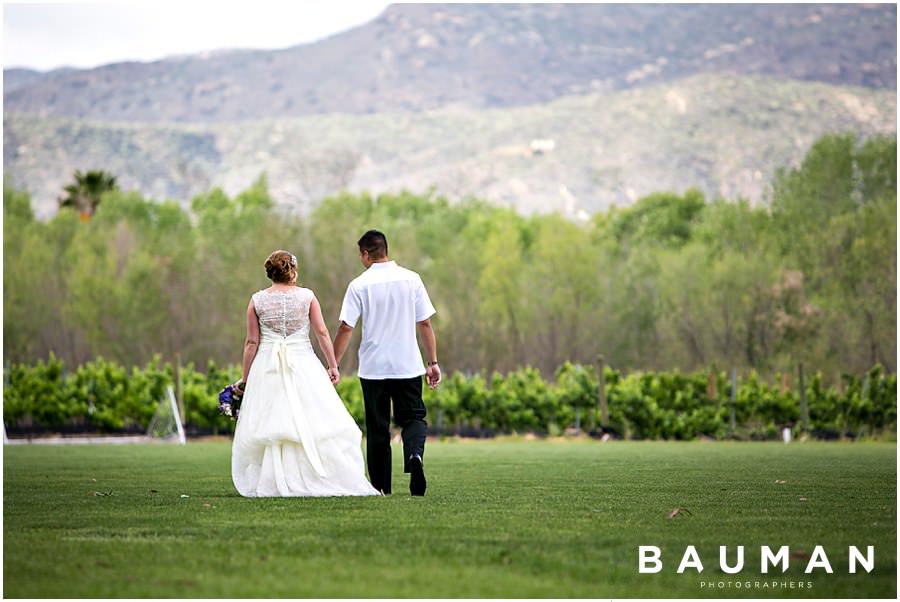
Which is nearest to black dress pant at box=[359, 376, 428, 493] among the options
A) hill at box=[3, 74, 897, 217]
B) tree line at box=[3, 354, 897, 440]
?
tree line at box=[3, 354, 897, 440]

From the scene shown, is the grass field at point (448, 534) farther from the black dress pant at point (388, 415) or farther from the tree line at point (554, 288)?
the tree line at point (554, 288)

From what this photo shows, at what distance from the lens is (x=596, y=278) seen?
58.9 m

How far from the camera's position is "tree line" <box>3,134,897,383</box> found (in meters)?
49.5

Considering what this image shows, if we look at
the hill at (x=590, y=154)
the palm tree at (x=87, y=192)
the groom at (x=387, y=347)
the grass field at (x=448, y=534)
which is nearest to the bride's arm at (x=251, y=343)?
the groom at (x=387, y=347)

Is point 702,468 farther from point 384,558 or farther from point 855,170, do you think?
point 855,170

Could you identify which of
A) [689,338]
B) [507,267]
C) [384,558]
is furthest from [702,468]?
[507,267]

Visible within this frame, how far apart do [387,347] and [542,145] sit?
Result: 169765 millimetres

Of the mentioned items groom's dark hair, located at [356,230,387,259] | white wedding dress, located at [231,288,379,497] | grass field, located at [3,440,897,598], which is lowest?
grass field, located at [3,440,897,598]

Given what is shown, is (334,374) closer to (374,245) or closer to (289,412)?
(289,412)

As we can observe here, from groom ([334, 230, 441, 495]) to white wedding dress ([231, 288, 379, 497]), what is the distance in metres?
0.23

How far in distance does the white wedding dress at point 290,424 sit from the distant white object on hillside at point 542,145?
166565 mm

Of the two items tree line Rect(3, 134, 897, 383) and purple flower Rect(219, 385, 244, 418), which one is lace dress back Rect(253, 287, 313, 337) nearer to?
purple flower Rect(219, 385, 244, 418)

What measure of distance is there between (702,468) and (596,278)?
1719 inches

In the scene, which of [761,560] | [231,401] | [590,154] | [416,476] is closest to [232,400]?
[231,401]
